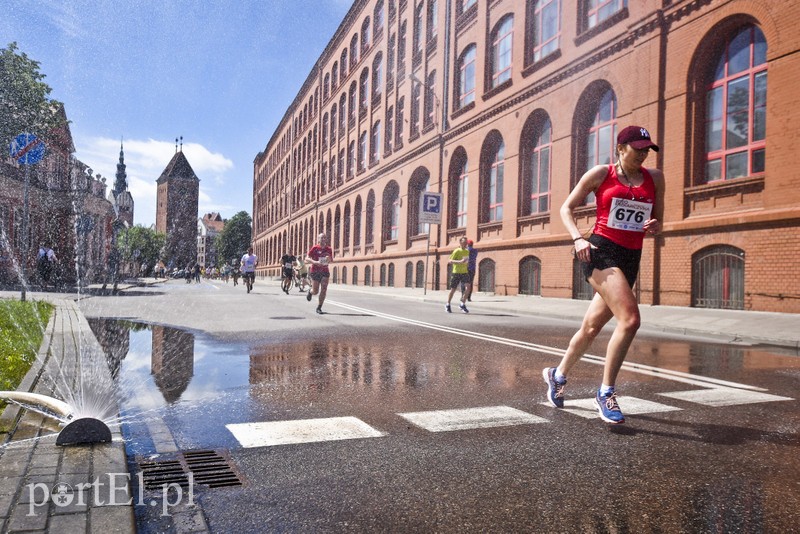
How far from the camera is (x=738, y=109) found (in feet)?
47.2

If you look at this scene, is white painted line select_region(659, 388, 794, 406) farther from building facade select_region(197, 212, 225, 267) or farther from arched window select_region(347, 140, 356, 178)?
building facade select_region(197, 212, 225, 267)

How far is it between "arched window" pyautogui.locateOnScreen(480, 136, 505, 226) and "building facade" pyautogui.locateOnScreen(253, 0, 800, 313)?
0.09m

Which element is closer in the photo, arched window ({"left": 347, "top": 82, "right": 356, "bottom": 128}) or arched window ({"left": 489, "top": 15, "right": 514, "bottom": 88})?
arched window ({"left": 489, "top": 15, "right": 514, "bottom": 88})

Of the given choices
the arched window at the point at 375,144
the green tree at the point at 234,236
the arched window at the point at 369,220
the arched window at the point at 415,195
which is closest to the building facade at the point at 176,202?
the green tree at the point at 234,236

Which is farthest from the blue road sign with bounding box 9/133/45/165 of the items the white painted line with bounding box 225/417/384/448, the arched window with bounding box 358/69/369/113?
the arched window with bounding box 358/69/369/113

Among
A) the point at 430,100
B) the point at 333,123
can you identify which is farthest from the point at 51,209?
the point at 333,123

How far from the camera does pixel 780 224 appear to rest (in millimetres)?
12672

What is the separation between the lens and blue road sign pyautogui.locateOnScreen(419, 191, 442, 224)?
76.8ft

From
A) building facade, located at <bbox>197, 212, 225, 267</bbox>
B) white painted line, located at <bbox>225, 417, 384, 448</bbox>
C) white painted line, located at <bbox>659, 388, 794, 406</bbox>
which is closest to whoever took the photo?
white painted line, located at <bbox>225, 417, 384, 448</bbox>

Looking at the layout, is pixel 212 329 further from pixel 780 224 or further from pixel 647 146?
pixel 780 224

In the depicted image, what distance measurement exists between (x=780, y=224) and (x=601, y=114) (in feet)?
24.6

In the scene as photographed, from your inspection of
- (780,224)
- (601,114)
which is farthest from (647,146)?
(601,114)

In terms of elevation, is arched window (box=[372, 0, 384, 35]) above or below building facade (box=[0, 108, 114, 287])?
above

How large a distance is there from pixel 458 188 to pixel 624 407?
79.4ft
